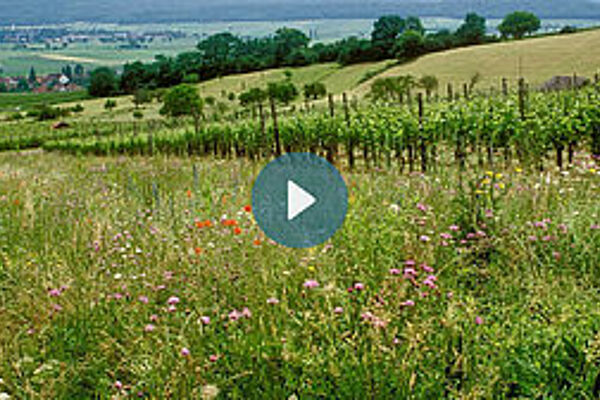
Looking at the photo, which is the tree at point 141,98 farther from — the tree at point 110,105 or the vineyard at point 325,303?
the vineyard at point 325,303

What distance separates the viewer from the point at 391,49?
262ft

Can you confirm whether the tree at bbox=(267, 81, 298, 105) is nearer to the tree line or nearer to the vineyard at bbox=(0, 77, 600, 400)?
the tree line

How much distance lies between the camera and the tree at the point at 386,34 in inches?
3233

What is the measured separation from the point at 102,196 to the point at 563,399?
22.4ft

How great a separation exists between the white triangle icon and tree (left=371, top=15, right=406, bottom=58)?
7607cm

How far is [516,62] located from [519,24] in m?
68.5

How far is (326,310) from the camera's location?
3.53m

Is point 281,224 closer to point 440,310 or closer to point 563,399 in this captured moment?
point 440,310

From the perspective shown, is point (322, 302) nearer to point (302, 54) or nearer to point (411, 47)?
point (411, 47)

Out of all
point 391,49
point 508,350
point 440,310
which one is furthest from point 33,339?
point 391,49

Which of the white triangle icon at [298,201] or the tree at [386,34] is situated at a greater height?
the tree at [386,34]
